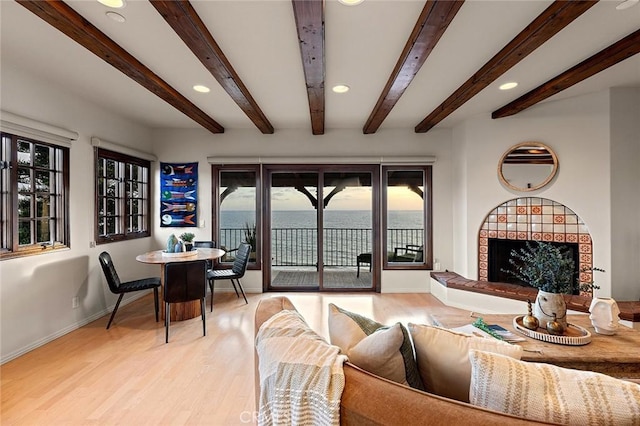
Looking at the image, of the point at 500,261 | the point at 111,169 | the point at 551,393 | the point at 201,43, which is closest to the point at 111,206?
the point at 111,169

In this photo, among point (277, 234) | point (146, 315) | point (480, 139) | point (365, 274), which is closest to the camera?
point (146, 315)

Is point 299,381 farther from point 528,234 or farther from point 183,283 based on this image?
point 528,234

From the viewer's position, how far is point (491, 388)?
843mm

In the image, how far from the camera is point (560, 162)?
3.51 meters

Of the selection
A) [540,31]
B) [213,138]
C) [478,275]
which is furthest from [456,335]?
[213,138]

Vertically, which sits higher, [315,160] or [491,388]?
[315,160]

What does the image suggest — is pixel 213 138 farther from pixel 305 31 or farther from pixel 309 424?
pixel 309 424

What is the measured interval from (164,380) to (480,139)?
14.3 feet

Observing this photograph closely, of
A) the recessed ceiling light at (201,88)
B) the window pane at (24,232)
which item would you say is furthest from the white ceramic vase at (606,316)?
the window pane at (24,232)

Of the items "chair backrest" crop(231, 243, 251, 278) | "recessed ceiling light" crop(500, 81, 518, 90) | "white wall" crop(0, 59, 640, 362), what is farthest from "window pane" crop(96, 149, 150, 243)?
"recessed ceiling light" crop(500, 81, 518, 90)

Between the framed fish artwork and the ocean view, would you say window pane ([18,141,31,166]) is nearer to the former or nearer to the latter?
the framed fish artwork

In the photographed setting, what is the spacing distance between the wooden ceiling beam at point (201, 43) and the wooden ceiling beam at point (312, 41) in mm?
633

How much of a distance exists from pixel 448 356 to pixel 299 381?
0.52 m

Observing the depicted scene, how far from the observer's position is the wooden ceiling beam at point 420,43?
1772 mm
